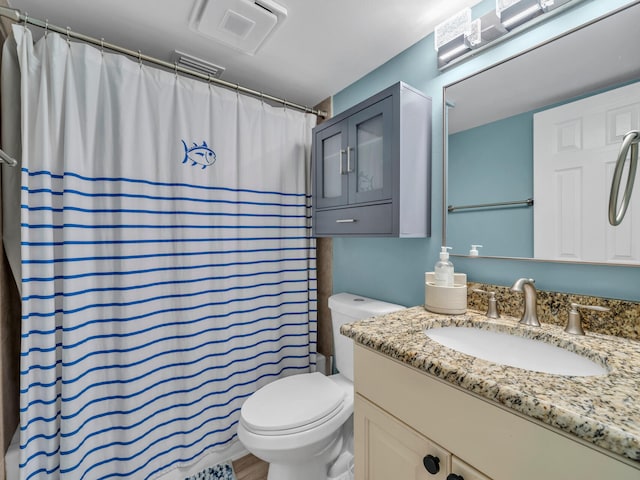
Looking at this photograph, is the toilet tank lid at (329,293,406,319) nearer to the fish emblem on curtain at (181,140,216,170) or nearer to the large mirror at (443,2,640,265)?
the large mirror at (443,2,640,265)

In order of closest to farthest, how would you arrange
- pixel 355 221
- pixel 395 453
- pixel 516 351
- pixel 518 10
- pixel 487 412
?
1. pixel 487 412
2. pixel 395 453
3. pixel 516 351
4. pixel 518 10
5. pixel 355 221

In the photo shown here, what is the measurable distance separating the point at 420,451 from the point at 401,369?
19 cm

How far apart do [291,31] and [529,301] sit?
1475 mm

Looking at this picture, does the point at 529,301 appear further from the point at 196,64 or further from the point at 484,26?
the point at 196,64

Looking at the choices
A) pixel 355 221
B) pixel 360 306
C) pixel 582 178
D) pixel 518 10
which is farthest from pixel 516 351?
pixel 518 10

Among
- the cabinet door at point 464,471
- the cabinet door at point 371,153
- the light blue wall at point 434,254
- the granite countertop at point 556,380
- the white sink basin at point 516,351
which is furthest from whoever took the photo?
the cabinet door at point 371,153

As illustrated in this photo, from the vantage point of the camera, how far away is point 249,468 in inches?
57.9

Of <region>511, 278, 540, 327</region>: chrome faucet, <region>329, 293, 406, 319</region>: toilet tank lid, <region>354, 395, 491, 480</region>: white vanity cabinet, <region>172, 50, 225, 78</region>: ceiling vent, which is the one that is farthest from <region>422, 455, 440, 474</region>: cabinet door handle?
<region>172, 50, 225, 78</region>: ceiling vent

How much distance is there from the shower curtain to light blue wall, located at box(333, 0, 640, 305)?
0.44 m

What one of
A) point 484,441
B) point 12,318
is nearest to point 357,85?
point 484,441

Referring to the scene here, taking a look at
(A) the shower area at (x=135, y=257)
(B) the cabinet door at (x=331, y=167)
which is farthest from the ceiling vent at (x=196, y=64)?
(B) the cabinet door at (x=331, y=167)

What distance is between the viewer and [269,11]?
1.14m

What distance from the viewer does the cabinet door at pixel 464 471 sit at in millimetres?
560

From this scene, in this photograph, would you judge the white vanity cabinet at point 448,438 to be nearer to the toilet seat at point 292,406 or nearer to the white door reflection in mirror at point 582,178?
the toilet seat at point 292,406
